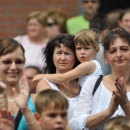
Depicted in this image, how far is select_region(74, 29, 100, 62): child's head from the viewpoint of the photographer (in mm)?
7523

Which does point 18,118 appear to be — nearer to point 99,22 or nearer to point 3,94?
point 3,94

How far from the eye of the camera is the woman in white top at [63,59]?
24.5 ft

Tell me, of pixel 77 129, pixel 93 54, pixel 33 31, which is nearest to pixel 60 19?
pixel 33 31

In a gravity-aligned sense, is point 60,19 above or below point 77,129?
above

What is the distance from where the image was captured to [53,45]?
764cm

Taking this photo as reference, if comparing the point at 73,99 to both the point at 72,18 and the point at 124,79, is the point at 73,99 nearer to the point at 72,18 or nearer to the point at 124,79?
the point at 124,79

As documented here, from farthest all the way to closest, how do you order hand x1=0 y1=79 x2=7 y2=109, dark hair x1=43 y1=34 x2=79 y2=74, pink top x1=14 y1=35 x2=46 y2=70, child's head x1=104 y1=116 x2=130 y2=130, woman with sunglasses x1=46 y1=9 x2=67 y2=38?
woman with sunglasses x1=46 y1=9 x2=67 y2=38
pink top x1=14 y1=35 x2=46 y2=70
dark hair x1=43 y1=34 x2=79 y2=74
hand x1=0 y1=79 x2=7 y2=109
child's head x1=104 y1=116 x2=130 y2=130

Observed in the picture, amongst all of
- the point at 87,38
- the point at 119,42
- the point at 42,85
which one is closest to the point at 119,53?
the point at 119,42

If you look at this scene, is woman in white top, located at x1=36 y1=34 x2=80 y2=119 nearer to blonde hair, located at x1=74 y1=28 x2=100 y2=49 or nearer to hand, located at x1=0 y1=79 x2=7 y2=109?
blonde hair, located at x1=74 y1=28 x2=100 y2=49

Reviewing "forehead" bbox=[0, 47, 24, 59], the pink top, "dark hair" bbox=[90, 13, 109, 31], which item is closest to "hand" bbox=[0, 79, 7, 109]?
"forehead" bbox=[0, 47, 24, 59]

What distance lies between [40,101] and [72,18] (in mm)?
5793

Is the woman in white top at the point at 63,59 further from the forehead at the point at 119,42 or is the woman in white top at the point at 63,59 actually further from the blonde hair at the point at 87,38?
the forehead at the point at 119,42

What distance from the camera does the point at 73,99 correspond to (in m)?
7.40

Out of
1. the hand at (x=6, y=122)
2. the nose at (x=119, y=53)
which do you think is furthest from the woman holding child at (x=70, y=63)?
the hand at (x=6, y=122)
